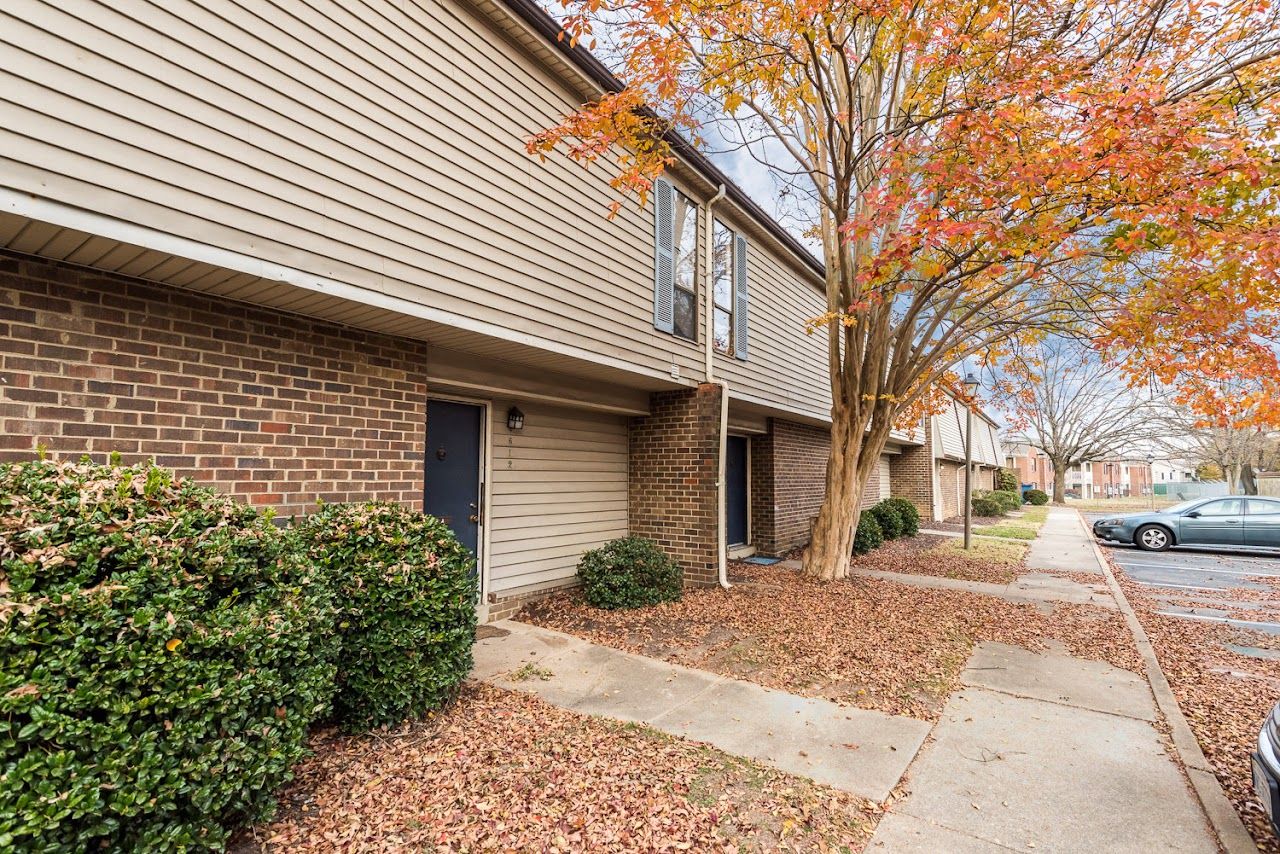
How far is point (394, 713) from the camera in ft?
11.4

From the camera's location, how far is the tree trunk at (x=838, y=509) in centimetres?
819

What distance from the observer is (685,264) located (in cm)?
789

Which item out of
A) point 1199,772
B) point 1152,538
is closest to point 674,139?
point 1199,772

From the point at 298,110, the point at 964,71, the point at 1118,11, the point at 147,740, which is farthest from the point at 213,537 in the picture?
the point at 1118,11

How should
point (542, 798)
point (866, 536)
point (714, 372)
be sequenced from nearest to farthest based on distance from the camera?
point (542, 798), point (714, 372), point (866, 536)

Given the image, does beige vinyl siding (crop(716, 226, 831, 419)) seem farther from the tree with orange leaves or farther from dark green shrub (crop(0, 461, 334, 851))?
dark green shrub (crop(0, 461, 334, 851))

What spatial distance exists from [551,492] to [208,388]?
3.87 m

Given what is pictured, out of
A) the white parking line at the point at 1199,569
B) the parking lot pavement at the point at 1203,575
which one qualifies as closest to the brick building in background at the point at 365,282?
the parking lot pavement at the point at 1203,575

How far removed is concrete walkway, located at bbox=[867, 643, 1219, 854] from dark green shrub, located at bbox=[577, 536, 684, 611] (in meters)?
3.15

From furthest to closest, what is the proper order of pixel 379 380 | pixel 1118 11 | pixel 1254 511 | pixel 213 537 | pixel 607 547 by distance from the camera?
1. pixel 1254 511
2. pixel 607 547
3. pixel 1118 11
4. pixel 379 380
5. pixel 213 537

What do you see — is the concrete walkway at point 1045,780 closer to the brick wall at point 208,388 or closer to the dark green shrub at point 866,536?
the brick wall at point 208,388

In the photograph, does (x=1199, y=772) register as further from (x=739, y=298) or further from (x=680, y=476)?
(x=739, y=298)

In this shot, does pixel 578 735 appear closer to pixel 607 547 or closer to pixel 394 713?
pixel 394 713

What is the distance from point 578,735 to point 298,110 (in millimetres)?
4140
